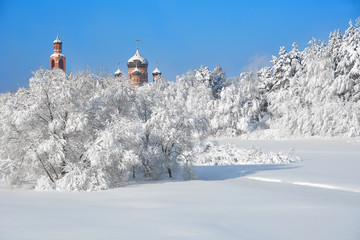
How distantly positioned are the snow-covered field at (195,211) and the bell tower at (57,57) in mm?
Answer: 81946

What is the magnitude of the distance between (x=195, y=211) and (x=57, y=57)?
89.6 m

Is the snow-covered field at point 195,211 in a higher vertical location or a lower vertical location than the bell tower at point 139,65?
lower

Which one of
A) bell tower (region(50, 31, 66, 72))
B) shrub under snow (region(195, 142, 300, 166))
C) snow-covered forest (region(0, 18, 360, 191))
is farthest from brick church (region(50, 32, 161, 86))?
snow-covered forest (region(0, 18, 360, 191))

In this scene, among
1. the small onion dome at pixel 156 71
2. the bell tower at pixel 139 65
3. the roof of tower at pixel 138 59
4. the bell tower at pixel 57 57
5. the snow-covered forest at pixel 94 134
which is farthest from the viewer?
the small onion dome at pixel 156 71

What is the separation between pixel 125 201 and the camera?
11.2 meters

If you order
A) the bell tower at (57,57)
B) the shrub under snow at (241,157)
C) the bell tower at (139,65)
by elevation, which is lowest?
the shrub under snow at (241,157)

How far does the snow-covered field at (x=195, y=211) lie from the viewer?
747 centimetres

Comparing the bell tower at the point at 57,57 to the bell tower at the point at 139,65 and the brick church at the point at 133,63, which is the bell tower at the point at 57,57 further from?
the bell tower at the point at 139,65

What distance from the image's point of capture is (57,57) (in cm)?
9300

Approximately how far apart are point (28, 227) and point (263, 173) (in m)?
12.3

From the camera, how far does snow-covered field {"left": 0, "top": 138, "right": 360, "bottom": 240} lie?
7.47 m

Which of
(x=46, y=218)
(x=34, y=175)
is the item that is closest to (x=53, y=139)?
(x=34, y=175)

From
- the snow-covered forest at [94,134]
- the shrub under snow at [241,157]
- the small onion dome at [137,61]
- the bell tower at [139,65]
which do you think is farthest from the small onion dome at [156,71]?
the snow-covered forest at [94,134]

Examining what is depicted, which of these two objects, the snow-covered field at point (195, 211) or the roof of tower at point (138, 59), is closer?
the snow-covered field at point (195, 211)
